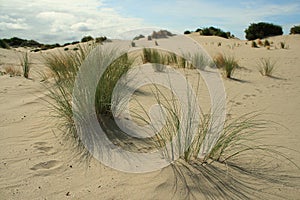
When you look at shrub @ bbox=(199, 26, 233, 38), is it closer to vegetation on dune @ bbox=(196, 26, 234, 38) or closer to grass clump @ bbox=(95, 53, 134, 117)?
vegetation on dune @ bbox=(196, 26, 234, 38)

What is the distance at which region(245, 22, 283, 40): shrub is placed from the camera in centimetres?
2153

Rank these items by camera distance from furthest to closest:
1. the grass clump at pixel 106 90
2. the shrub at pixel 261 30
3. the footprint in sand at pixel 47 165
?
the shrub at pixel 261 30, the grass clump at pixel 106 90, the footprint in sand at pixel 47 165

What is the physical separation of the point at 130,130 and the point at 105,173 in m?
0.85

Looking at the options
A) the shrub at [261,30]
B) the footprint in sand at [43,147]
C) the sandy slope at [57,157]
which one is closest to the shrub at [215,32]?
the shrub at [261,30]

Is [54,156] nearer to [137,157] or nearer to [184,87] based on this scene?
[137,157]

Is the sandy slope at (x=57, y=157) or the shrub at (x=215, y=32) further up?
the shrub at (x=215, y=32)

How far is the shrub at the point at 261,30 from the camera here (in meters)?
21.5

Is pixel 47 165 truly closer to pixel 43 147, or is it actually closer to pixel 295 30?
pixel 43 147

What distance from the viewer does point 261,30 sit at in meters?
21.6

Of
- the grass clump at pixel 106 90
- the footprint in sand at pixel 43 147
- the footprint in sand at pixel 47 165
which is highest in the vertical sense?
the grass clump at pixel 106 90

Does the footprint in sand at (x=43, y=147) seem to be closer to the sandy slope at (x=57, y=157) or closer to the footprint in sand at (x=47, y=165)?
the sandy slope at (x=57, y=157)

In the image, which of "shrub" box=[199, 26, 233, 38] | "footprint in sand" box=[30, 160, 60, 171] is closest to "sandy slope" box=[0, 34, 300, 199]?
"footprint in sand" box=[30, 160, 60, 171]

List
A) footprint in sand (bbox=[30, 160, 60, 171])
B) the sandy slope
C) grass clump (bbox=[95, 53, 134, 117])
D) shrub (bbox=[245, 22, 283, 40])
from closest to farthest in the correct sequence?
1. the sandy slope
2. footprint in sand (bbox=[30, 160, 60, 171])
3. grass clump (bbox=[95, 53, 134, 117])
4. shrub (bbox=[245, 22, 283, 40])

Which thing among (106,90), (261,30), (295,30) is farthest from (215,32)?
(106,90)
